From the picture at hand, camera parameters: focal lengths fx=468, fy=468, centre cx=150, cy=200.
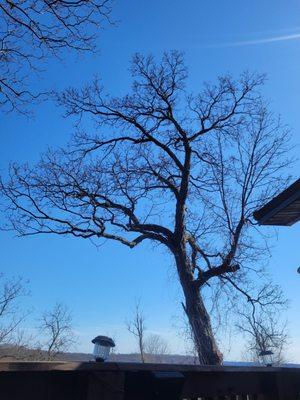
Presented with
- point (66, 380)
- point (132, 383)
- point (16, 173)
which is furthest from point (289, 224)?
point (16, 173)

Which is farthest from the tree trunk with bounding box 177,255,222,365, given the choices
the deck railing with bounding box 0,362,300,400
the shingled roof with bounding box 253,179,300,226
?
the deck railing with bounding box 0,362,300,400

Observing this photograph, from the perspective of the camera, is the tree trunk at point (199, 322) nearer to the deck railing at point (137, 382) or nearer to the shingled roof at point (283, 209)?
the shingled roof at point (283, 209)

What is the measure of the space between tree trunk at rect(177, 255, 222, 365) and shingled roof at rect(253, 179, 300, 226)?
6.22 metres

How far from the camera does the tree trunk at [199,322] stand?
1197 centimetres

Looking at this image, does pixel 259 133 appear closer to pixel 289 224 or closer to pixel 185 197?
pixel 185 197

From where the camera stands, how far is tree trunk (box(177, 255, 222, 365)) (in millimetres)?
11969

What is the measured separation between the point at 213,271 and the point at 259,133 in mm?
4827

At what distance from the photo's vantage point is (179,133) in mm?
14867

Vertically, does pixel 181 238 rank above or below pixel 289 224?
above

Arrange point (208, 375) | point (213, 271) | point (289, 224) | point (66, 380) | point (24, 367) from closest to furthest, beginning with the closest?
point (24, 367) → point (66, 380) → point (208, 375) → point (289, 224) → point (213, 271)

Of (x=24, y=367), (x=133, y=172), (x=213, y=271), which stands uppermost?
(x=133, y=172)

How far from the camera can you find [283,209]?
19.3 feet

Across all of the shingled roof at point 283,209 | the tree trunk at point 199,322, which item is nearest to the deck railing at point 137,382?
the shingled roof at point 283,209

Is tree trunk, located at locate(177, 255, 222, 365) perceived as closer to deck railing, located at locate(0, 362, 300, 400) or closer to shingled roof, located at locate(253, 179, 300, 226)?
shingled roof, located at locate(253, 179, 300, 226)
